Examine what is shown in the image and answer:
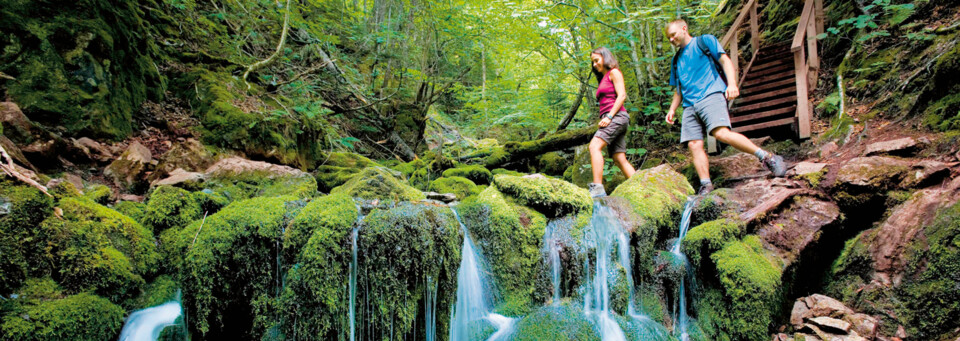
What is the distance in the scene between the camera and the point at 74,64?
13.5 feet

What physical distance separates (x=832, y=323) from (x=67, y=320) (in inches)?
221

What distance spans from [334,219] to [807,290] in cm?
451

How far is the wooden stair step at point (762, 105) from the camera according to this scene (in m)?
6.31

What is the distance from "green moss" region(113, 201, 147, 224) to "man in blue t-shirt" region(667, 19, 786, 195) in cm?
643

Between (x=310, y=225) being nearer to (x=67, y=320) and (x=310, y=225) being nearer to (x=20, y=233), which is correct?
(x=67, y=320)

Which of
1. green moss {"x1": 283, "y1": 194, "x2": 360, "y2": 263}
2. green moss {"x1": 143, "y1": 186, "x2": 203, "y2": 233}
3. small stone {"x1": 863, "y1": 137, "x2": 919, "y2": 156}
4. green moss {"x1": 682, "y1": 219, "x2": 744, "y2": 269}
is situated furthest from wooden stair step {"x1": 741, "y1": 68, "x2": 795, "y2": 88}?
green moss {"x1": 143, "y1": 186, "x2": 203, "y2": 233}

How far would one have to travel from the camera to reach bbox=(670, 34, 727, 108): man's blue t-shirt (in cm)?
473

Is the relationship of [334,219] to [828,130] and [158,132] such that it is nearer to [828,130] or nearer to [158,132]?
[158,132]

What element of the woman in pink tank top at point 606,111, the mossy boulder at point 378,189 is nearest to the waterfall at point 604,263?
the woman in pink tank top at point 606,111

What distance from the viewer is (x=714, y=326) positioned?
3.56 meters

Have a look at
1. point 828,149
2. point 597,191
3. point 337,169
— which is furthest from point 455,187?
point 828,149

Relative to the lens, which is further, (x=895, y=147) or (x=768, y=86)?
(x=768, y=86)

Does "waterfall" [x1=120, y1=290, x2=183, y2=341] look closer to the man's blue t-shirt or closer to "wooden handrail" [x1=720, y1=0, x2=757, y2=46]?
the man's blue t-shirt

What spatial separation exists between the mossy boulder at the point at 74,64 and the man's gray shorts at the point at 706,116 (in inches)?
290
